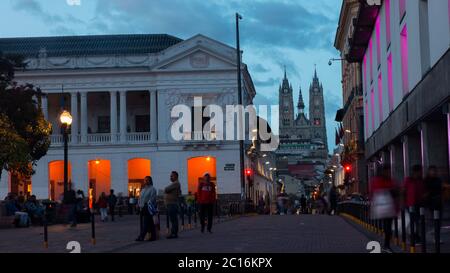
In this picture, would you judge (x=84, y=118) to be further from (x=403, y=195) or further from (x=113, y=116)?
(x=403, y=195)

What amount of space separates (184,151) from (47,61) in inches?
545

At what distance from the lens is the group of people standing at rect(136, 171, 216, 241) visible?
20.3 m

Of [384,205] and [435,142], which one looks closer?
[384,205]

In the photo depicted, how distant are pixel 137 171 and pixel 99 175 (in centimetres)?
327

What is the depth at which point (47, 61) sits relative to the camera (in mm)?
67625

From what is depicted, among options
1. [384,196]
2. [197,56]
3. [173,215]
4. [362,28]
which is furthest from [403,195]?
[197,56]

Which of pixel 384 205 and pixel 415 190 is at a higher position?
pixel 415 190

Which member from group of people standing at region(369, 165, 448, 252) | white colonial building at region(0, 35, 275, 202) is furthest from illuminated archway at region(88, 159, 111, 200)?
group of people standing at region(369, 165, 448, 252)

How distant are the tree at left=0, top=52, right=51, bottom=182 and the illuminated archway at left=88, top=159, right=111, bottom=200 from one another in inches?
1042

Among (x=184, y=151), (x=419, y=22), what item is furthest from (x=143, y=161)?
(x=419, y=22)

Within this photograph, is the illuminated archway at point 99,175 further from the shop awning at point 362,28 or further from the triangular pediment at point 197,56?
the shop awning at point 362,28

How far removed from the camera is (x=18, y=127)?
3900 cm

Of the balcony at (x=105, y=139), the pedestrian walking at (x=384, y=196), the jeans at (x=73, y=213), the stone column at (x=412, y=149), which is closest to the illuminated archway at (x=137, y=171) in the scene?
the balcony at (x=105, y=139)

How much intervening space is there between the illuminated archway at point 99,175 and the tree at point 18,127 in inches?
1042
